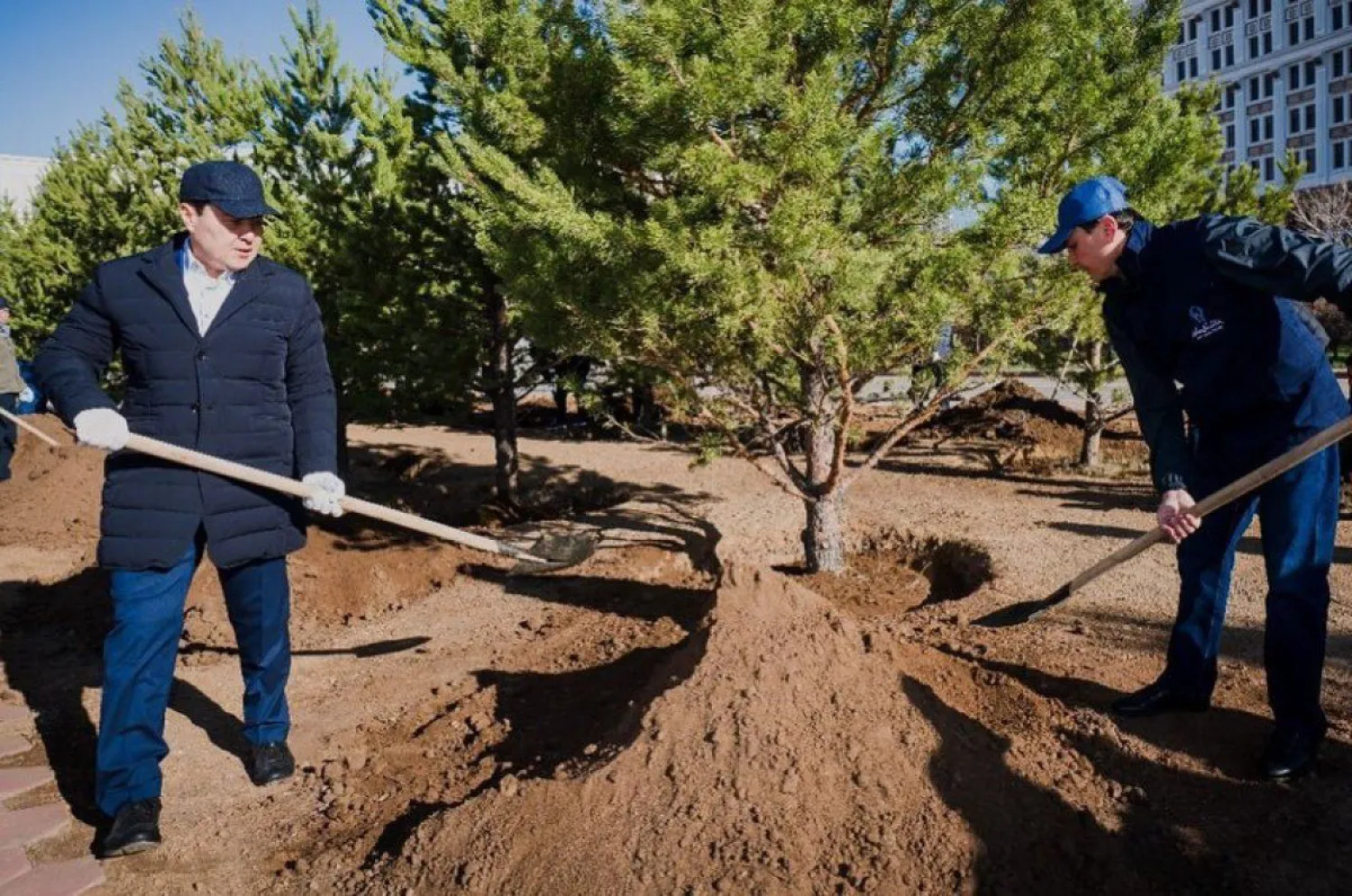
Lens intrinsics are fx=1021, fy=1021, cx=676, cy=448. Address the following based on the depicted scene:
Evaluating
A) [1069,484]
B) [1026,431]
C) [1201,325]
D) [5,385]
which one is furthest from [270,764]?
[1026,431]

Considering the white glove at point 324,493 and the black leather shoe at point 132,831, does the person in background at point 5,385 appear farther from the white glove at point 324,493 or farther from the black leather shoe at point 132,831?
the black leather shoe at point 132,831

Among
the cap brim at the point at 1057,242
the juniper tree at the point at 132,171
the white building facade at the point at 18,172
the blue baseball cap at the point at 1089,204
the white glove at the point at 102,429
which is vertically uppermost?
the white building facade at the point at 18,172

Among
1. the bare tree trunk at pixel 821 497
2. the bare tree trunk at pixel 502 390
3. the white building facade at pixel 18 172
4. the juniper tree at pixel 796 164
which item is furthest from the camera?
the white building facade at pixel 18 172

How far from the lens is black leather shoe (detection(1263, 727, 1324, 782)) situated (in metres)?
3.09

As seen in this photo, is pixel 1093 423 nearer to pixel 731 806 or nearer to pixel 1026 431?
pixel 1026 431

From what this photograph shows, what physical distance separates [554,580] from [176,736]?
8.33 ft

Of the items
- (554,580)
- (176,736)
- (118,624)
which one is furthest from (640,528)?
(118,624)

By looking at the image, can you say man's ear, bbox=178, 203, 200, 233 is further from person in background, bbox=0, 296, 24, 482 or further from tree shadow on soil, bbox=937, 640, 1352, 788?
person in background, bbox=0, 296, 24, 482

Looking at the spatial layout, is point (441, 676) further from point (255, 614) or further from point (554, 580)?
point (554, 580)

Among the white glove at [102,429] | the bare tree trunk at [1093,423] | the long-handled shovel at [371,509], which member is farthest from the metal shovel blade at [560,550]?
the bare tree trunk at [1093,423]

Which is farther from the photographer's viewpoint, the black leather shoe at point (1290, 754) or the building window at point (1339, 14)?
the building window at point (1339, 14)

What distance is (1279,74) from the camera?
51250mm

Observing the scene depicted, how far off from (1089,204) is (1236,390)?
0.75 m

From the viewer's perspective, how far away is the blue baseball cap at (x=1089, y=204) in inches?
131
